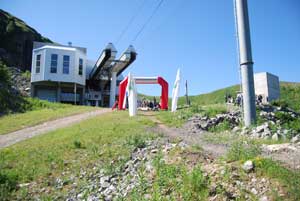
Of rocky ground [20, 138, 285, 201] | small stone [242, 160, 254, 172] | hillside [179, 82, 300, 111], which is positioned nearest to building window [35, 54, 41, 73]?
hillside [179, 82, 300, 111]

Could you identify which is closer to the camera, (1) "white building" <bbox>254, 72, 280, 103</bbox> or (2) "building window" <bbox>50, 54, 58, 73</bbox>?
(1) "white building" <bbox>254, 72, 280, 103</bbox>

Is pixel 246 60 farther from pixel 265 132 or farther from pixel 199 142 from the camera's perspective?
pixel 199 142

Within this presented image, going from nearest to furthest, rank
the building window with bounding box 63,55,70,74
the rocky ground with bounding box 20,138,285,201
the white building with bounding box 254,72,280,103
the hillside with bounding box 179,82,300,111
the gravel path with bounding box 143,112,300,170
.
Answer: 1. the rocky ground with bounding box 20,138,285,201
2. the gravel path with bounding box 143,112,300,170
3. the white building with bounding box 254,72,280,103
4. the hillside with bounding box 179,82,300,111
5. the building window with bounding box 63,55,70,74

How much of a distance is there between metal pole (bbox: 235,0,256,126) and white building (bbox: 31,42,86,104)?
25287 mm

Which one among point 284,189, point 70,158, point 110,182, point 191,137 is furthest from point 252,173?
point 70,158

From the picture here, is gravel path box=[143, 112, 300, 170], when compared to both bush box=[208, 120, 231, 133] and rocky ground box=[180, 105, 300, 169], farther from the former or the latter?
bush box=[208, 120, 231, 133]

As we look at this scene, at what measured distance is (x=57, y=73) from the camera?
3288 cm

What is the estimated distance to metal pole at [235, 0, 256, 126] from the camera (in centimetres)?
1102

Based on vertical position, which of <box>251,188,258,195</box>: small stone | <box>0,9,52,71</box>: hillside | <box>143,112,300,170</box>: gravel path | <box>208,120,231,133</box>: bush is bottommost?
<box>251,188,258,195</box>: small stone

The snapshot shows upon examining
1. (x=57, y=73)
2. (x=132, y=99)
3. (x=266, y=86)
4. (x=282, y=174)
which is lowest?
(x=282, y=174)

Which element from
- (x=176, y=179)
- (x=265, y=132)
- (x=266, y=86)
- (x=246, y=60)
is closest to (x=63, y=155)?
(x=176, y=179)

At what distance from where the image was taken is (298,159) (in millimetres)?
5926

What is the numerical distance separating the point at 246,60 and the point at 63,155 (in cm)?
761

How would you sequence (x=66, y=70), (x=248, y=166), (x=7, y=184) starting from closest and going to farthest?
(x=248, y=166), (x=7, y=184), (x=66, y=70)
